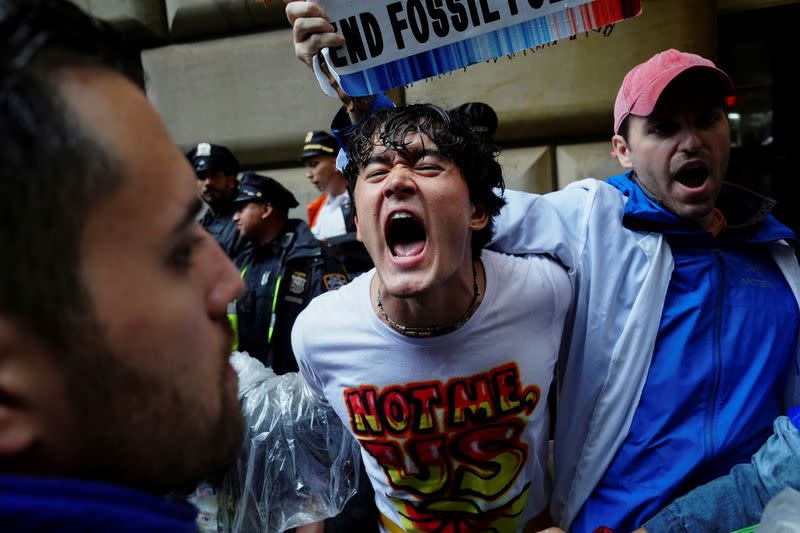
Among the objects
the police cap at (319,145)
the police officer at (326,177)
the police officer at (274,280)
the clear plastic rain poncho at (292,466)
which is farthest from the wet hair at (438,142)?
the police cap at (319,145)

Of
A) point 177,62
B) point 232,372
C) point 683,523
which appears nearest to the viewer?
point 232,372

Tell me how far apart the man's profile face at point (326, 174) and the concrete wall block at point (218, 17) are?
1.08 meters

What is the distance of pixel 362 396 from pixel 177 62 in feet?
12.6

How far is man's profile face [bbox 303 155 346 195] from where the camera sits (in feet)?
12.7

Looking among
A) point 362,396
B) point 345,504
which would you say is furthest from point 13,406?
point 345,504

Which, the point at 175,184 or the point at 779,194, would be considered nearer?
the point at 175,184

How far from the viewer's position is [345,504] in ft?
6.29

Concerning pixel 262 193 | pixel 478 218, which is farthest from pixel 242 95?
pixel 478 218

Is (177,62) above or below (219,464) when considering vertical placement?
above

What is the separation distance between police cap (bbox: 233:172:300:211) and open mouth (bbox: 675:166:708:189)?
84.2 inches

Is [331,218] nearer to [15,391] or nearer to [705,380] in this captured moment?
[705,380]

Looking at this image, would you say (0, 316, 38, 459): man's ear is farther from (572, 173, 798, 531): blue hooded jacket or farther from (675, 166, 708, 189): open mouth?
(675, 166, 708, 189): open mouth

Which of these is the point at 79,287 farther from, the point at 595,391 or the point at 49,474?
the point at 595,391

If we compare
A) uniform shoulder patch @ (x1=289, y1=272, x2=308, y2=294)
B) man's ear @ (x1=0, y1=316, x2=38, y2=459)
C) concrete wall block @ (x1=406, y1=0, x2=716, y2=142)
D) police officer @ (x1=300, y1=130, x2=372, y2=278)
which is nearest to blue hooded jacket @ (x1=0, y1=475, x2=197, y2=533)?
man's ear @ (x1=0, y1=316, x2=38, y2=459)
